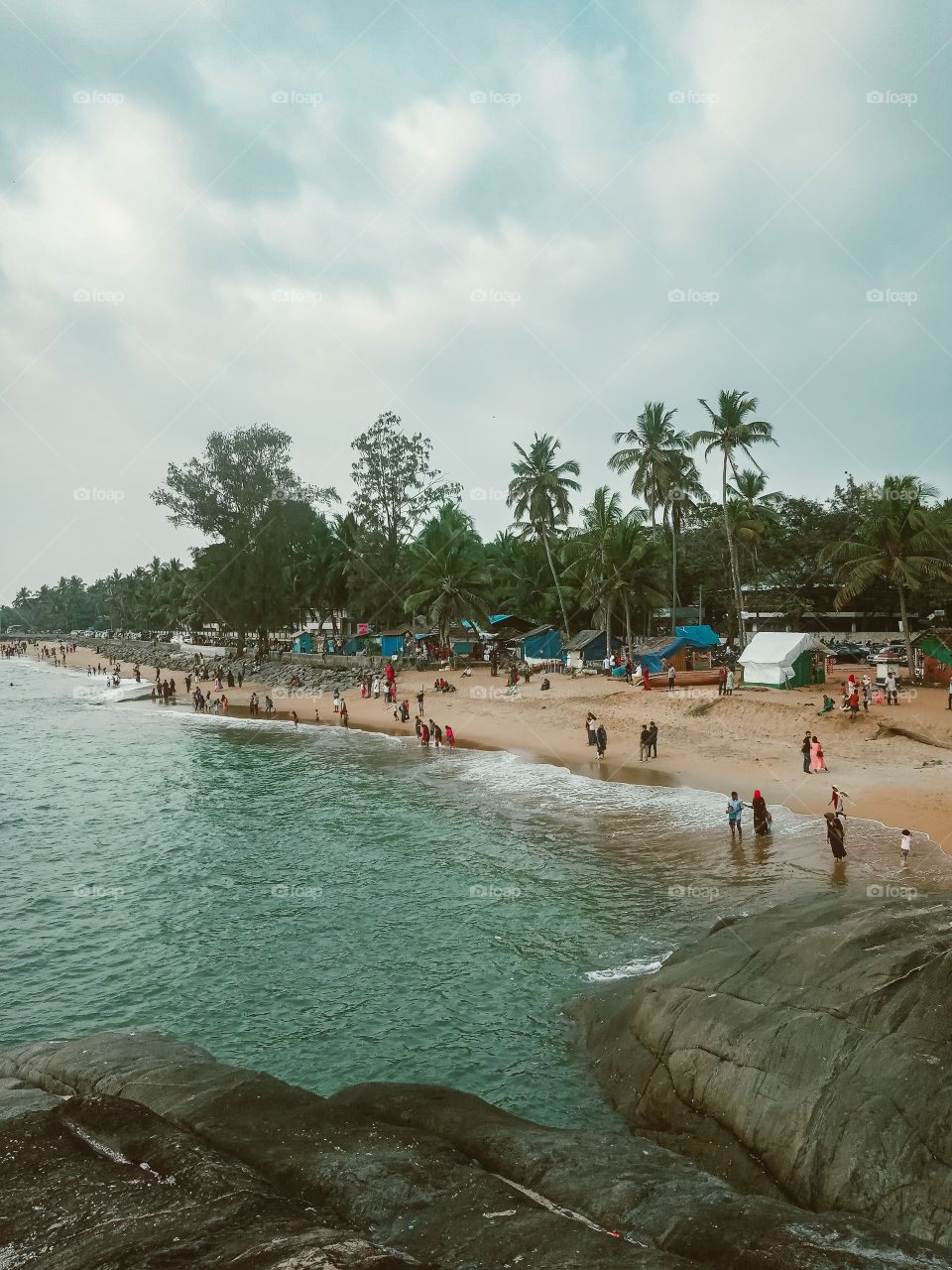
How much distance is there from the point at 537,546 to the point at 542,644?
58.7 ft

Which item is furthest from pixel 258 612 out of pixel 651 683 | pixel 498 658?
pixel 651 683

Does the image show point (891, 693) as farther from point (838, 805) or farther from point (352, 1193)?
point (352, 1193)

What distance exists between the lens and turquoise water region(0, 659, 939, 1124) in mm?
12477

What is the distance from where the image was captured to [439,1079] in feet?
36.8

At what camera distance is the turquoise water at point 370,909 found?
1248 cm

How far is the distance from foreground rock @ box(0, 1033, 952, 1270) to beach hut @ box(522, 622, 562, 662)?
166 ft

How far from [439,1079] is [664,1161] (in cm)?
411

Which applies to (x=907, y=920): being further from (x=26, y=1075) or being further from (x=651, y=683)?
(x=651, y=683)

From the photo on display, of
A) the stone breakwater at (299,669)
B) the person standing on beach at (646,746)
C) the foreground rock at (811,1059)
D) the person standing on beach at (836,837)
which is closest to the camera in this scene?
the foreground rock at (811,1059)

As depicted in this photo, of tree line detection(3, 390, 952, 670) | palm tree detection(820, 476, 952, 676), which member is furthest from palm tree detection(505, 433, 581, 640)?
palm tree detection(820, 476, 952, 676)

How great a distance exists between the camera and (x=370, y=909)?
1788 cm

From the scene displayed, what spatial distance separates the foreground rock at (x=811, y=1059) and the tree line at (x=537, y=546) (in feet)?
133

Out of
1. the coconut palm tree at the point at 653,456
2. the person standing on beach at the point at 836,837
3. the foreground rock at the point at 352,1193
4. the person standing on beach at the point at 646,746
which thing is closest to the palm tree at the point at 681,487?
the coconut palm tree at the point at 653,456

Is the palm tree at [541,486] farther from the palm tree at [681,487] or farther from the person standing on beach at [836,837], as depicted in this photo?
the person standing on beach at [836,837]
